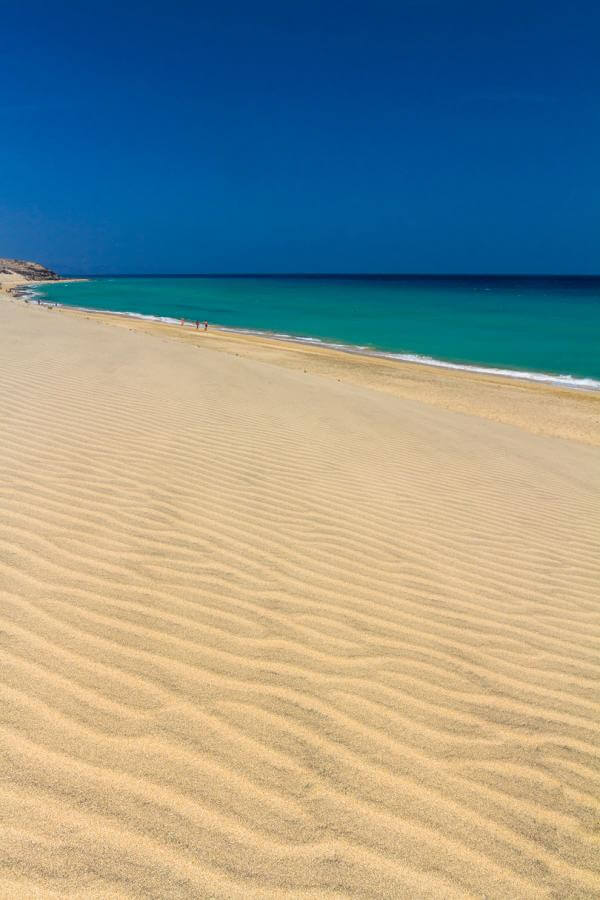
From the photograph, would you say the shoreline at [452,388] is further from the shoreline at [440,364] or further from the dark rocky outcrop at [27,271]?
the dark rocky outcrop at [27,271]

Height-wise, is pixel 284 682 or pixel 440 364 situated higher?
pixel 440 364

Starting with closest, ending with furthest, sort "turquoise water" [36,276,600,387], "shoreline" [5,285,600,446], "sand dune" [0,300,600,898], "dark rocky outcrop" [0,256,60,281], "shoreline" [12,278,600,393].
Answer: "sand dune" [0,300,600,898] → "shoreline" [5,285,600,446] → "shoreline" [12,278,600,393] → "turquoise water" [36,276,600,387] → "dark rocky outcrop" [0,256,60,281]

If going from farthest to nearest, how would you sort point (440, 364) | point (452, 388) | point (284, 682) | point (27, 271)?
1. point (27, 271)
2. point (440, 364)
3. point (452, 388)
4. point (284, 682)

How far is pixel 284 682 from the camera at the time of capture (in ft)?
8.40

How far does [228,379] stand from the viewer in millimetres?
10680

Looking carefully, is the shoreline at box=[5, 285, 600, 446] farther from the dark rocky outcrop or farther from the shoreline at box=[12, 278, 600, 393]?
the dark rocky outcrop

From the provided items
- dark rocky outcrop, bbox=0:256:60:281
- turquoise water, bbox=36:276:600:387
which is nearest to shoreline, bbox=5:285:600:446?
turquoise water, bbox=36:276:600:387

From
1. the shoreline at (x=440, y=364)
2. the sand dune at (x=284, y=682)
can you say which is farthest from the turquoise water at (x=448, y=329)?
the sand dune at (x=284, y=682)

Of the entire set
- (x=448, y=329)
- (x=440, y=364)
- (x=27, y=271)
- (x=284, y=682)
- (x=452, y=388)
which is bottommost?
(x=284, y=682)

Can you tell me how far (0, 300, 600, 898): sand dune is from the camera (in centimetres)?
182

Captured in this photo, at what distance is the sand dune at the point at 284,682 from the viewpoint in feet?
5.97

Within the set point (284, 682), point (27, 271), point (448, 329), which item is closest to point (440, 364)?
point (448, 329)

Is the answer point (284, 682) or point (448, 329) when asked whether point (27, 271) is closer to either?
point (448, 329)

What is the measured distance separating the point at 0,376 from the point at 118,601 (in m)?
6.44
